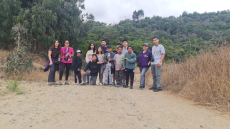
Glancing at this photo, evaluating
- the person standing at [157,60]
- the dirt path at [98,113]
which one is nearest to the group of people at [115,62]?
the person standing at [157,60]

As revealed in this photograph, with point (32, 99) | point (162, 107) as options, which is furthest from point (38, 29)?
point (162, 107)

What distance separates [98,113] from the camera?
366cm

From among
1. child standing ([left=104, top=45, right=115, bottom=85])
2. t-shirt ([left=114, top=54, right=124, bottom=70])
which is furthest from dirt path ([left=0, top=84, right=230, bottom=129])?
child standing ([left=104, top=45, right=115, bottom=85])

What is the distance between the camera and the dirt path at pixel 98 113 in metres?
3.13

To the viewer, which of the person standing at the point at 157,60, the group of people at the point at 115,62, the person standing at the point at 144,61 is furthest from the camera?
the person standing at the point at 144,61

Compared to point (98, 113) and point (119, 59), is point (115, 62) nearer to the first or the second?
point (119, 59)

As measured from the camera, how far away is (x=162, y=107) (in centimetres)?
434

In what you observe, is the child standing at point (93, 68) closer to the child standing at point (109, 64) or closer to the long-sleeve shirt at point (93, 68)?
the long-sleeve shirt at point (93, 68)

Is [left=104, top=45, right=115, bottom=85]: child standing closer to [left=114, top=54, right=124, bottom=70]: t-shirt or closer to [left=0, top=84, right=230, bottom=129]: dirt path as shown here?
[left=114, top=54, right=124, bottom=70]: t-shirt

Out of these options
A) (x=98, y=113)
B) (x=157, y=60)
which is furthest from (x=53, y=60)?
(x=157, y=60)

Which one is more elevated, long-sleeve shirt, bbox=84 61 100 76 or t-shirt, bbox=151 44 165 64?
t-shirt, bbox=151 44 165 64

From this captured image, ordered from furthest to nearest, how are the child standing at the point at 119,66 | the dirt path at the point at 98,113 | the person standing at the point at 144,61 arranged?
1. the child standing at the point at 119,66
2. the person standing at the point at 144,61
3. the dirt path at the point at 98,113

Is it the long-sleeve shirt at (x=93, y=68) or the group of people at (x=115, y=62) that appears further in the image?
the long-sleeve shirt at (x=93, y=68)

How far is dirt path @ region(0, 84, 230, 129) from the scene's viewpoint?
10.3 ft
